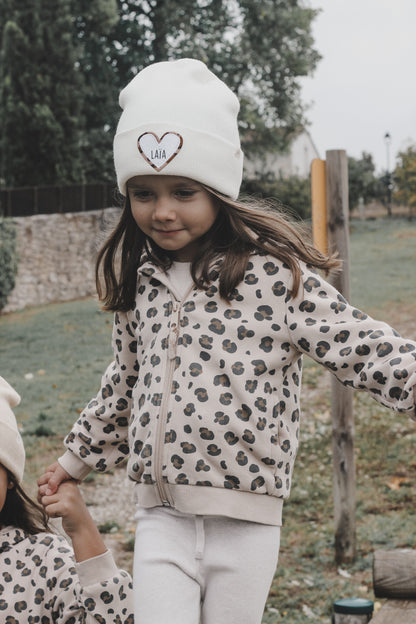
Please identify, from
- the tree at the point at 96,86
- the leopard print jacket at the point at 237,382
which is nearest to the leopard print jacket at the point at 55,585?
the leopard print jacket at the point at 237,382

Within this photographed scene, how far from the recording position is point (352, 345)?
2.02 meters

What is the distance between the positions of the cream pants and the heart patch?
3.03 ft

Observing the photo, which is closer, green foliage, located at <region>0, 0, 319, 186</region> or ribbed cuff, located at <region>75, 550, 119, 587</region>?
ribbed cuff, located at <region>75, 550, 119, 587</region>

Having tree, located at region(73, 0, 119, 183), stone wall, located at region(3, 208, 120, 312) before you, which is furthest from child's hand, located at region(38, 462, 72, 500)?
tree, located at region(73, 0, 119, 183)

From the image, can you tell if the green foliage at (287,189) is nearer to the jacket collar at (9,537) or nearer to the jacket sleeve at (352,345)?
the jacket collar at (9,537)

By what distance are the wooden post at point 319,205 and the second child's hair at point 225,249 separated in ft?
7.41

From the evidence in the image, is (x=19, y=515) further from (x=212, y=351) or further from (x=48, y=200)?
(x=48, y=200)

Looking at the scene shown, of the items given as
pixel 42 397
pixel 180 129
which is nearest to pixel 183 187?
pixel 180 129

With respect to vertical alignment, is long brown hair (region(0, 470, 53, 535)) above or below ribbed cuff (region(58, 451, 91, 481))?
below

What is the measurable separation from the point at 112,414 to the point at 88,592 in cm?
52

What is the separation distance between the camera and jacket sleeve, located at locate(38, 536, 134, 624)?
2227mm

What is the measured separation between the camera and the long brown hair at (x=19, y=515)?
258 cm

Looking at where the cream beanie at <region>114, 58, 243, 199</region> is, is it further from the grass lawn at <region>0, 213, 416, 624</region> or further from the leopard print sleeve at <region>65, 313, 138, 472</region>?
the grass lawn at <region>0, 213, 416, 624</region>

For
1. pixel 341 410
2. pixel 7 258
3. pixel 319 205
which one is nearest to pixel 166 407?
pixel 319 205
